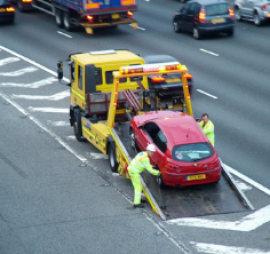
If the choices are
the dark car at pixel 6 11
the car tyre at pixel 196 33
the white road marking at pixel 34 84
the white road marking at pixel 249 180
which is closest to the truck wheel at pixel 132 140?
the white road marking at pixel 249 180

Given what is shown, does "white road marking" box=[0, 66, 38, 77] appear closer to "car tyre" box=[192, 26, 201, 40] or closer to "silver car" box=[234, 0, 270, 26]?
"car tyre" box=[192, 26, 201, 40]

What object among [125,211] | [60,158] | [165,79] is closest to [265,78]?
[165,79]

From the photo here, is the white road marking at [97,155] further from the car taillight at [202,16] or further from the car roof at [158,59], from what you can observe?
the car taillight at [202,16]

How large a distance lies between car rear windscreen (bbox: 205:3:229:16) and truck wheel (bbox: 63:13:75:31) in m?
6.85

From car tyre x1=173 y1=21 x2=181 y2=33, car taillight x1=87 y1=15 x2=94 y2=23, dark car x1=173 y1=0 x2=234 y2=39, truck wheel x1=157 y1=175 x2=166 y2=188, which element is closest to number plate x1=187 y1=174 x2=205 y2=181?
truck wheel x1=157 y1=175 x2=166 y2=188

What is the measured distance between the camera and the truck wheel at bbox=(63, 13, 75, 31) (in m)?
31.0

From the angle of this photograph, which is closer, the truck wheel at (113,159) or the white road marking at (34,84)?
the truck wheel at (113,159)

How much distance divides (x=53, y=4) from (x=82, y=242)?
21954mm

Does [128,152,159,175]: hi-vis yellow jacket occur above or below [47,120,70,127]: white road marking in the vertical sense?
above

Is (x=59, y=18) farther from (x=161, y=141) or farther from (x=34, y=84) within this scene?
(x=161, y=141)

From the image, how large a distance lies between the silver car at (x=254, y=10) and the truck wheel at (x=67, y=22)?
8.38m

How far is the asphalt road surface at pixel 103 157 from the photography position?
12266 mm

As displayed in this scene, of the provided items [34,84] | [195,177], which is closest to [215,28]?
[34,84]

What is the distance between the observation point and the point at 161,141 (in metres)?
14.3
